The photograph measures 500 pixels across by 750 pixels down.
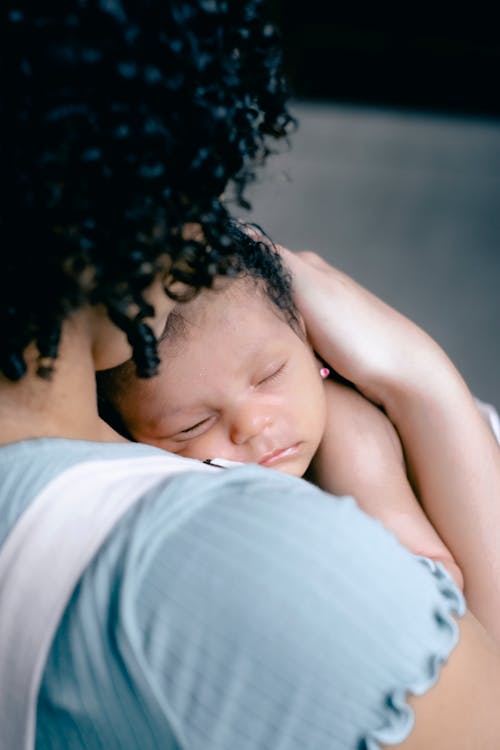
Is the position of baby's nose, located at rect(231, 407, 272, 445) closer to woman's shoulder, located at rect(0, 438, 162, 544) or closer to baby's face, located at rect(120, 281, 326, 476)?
baby's face, located at rect(120, 281, 326, 476)

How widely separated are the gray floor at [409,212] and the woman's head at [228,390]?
70 centimetres

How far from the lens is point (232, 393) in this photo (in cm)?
87

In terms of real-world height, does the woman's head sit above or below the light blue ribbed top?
below

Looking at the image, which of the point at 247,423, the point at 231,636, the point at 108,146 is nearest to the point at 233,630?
the point at 231,636

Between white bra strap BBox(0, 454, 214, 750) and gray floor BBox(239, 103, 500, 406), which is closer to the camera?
white bra strap BBox(0, 454, 214, 750)

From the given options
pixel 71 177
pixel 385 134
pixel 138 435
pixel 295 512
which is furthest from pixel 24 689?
pixel 385 134

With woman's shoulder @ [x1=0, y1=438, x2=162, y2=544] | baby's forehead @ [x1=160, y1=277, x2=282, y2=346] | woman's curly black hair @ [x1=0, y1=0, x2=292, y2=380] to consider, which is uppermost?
woman's curly black hair @ [x1=0, y1=0, x2=292, y2=380]

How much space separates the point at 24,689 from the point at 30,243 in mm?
256

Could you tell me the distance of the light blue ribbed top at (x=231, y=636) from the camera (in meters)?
0.46

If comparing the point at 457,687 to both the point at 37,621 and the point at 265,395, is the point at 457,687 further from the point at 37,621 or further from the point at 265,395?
the point at 265,395

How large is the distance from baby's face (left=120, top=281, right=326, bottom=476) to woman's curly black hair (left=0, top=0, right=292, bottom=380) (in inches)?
10.1

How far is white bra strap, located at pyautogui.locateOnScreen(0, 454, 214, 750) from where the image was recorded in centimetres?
46

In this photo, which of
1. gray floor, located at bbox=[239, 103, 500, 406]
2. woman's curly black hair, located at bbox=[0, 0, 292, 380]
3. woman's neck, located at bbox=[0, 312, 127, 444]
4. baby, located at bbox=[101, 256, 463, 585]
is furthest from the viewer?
gray floor, located at bbox=[239, 103, 500, 406]

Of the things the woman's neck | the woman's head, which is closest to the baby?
the woman's head
